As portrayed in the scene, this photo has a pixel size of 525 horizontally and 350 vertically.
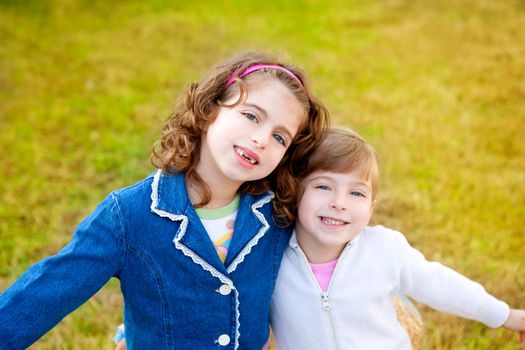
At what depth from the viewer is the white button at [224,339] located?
1727 millimetres

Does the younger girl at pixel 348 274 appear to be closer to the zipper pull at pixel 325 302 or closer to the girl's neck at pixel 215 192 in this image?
the zipper pull at pixel 325 302

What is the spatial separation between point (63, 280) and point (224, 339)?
559mm

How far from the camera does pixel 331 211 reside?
1.79 m

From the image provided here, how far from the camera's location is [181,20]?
25.9 feet

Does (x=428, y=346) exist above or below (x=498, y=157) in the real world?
below

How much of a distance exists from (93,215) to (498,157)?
341 cm

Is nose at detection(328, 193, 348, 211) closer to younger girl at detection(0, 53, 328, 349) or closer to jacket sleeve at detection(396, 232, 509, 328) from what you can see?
younger girl at detection(0, 53, 328, 349)

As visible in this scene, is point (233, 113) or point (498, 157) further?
point (498, 157)

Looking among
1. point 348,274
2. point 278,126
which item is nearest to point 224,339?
point 348,274

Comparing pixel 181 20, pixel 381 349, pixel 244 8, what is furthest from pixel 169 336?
pixel 244 8

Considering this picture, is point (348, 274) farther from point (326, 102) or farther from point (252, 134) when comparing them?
point (326, 102)

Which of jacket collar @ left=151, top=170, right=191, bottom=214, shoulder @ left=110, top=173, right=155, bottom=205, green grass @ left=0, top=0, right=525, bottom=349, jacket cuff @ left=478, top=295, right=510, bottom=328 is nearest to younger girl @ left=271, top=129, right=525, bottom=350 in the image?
jacket cuff @ left=478, top=295, right=510, bottom=328

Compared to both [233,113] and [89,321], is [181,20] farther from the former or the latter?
[233,113]

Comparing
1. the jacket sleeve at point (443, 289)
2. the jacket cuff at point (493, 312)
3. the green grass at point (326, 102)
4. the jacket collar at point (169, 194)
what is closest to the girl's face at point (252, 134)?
the jacket collar at point (169, 194)
